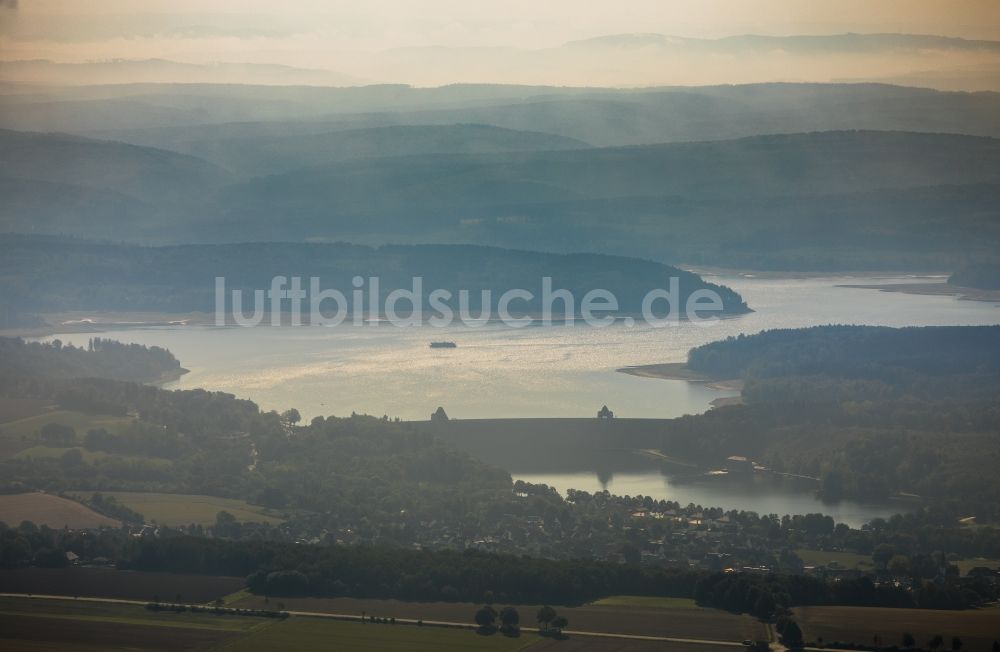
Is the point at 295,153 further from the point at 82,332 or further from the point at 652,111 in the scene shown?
the point at 82,332

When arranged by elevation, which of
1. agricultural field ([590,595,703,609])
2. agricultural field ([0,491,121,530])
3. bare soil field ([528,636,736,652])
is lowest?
bare soil field ([528,636,736,652])

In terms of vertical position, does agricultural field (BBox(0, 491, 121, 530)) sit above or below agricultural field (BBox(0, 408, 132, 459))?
below

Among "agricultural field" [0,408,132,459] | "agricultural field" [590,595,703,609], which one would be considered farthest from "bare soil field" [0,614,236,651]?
"agricultural field" [0,408,132,459]

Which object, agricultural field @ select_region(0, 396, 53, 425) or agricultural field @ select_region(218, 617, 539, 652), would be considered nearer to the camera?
agricultural field @ select_region(218, 617, 539, 652)

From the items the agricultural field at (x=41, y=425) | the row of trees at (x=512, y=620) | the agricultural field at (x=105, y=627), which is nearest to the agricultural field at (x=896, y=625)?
the row of trees at (x=512, y=620)

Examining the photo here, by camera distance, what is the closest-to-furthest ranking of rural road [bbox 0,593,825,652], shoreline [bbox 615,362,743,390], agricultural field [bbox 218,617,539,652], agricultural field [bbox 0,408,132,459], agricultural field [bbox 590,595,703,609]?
rural road [bbox 0,593,825,652]
agricultural field [bbox 218,617,539,652]
agricultural field [bbox 590,595,703,609]
agricultural field [bbox 0,408,132,459]
shoreline [bbox 615,362,743,390]

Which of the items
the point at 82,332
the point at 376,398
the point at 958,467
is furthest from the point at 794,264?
the point at 958,467

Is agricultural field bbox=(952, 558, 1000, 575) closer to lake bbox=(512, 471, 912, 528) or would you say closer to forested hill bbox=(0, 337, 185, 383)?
lake bbox=(512, 471, 912, 528)
